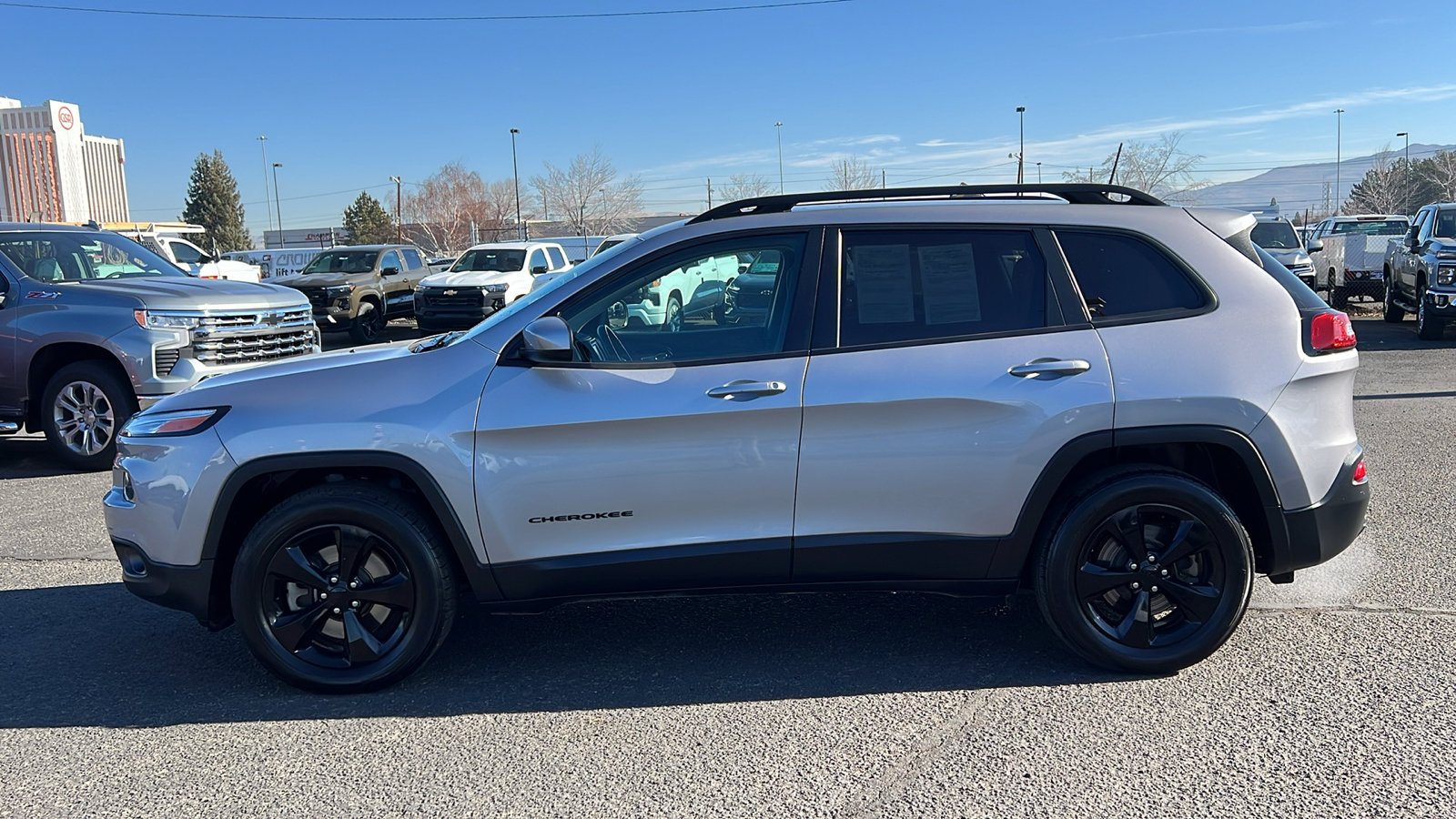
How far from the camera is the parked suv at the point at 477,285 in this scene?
64.6 ft

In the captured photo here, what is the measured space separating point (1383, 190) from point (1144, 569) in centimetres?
8005

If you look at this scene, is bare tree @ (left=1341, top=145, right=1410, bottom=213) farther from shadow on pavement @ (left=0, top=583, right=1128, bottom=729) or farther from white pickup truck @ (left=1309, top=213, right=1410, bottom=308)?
shadow on pavement @ (left=0, top=583, right=1128, bottom=729)

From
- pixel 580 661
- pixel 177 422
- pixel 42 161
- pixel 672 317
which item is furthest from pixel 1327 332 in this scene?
pixel 42 161

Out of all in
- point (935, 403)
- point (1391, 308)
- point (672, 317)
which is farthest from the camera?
point (1391, 308)

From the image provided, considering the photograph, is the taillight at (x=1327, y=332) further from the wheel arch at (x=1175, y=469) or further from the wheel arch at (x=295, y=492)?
the wheel arch at (x=295, y=492)

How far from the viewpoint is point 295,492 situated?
4141mm

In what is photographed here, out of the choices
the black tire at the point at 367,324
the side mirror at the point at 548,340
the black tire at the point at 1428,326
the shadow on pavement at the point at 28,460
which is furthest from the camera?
the black tire at the point at 367,324

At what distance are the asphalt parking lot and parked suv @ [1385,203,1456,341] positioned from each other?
11.8 meters

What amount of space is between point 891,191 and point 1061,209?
0.67 meters

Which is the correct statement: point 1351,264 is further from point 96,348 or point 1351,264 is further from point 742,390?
point 96,348

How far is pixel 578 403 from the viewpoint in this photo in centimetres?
384

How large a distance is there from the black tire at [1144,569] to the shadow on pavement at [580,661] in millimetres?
195

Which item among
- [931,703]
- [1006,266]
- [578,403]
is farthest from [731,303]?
[931,703]

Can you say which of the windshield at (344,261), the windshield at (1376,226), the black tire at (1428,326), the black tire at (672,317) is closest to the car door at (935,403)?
the black tire at (672,317)
